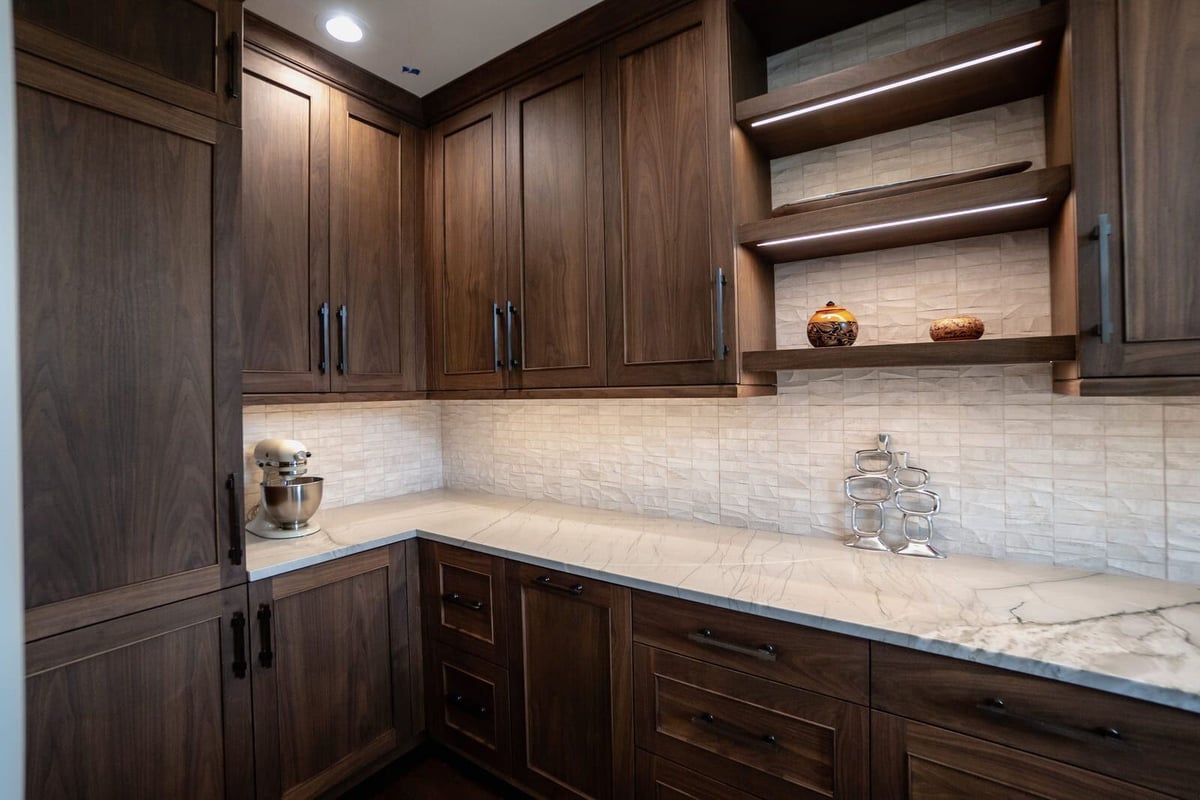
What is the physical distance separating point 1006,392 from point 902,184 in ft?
2.10

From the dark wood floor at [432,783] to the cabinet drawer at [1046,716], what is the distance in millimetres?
1329

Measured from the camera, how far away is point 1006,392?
147cm

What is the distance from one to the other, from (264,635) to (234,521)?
0.36m

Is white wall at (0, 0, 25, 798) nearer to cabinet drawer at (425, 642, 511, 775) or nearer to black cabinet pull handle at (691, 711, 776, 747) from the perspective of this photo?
black cabinet pull handle at (691, 711, 776, 747)

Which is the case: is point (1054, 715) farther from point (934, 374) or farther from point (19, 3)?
point (19, 3)

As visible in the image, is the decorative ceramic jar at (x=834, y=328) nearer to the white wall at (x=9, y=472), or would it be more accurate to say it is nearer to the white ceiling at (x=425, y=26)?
the white ceiling at (x=425, y=26)

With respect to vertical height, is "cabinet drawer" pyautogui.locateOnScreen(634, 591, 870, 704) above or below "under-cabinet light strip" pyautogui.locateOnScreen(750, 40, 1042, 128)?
below

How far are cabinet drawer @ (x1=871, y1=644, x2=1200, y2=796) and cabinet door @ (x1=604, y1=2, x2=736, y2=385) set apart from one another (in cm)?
84

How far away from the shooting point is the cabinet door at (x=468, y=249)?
6.76ft

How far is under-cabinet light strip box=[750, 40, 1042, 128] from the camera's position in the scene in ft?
4.08

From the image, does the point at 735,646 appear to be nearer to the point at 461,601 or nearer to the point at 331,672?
the point at 461,601

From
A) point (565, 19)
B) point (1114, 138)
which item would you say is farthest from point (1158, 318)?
point (565, 19)

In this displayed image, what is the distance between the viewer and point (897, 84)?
4.48 ft

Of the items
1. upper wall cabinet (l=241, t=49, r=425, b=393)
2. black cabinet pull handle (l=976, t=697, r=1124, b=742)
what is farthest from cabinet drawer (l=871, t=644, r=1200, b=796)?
upper wall cabinet (l=241, t=49, r=425, b=393)
